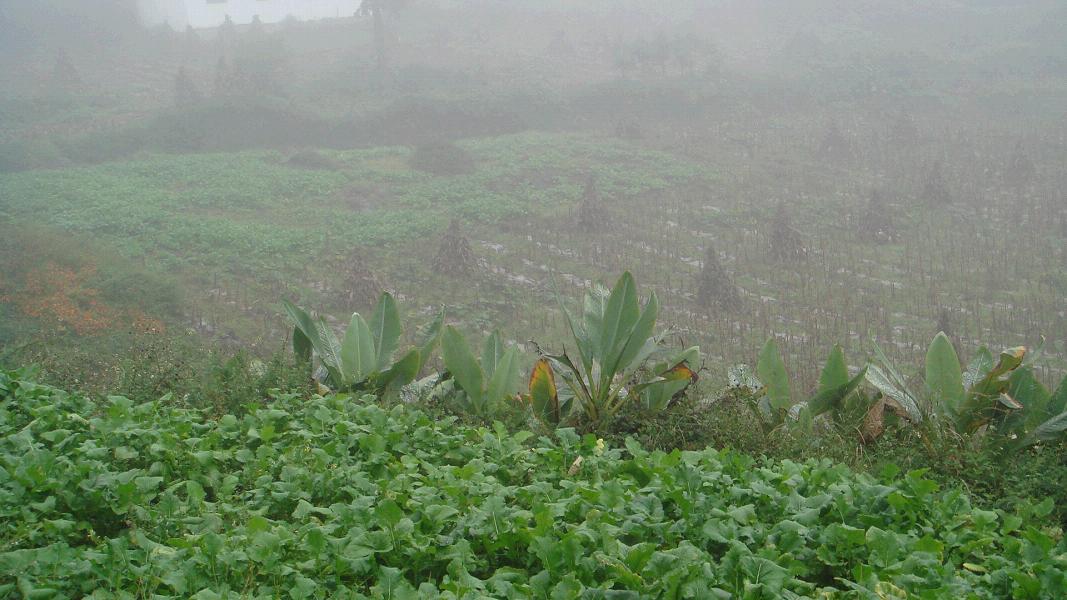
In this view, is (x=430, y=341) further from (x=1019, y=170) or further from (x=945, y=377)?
(x=1019, y=170)

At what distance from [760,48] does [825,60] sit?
3.28 meters

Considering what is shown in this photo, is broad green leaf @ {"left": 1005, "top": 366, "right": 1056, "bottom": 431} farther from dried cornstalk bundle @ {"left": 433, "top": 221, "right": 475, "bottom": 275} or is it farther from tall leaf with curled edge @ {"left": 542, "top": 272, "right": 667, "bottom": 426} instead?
dried cornstalk bundle @ {"left": 433, "top": 221, "right": 475, "bottom": 275}

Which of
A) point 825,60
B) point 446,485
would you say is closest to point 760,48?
point 825,60

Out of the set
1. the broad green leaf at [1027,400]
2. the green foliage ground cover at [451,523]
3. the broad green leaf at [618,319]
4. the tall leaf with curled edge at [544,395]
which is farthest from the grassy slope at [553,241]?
the green foliage ground cover at [451,523]

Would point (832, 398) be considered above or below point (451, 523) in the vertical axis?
below

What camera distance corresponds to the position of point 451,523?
1986mm

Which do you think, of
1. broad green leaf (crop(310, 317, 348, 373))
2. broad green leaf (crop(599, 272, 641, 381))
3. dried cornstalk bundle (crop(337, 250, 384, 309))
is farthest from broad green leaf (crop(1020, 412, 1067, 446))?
dried cornstalk bundle (crop(337, 250, 384, 309))

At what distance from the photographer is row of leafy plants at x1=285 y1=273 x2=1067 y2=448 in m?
3.38

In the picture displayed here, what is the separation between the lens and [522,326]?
8531 millimetres

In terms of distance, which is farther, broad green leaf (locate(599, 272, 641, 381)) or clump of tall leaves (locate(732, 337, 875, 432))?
broad green leaf (locate(599, 272, 641, 381))

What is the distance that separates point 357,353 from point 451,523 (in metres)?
2.05

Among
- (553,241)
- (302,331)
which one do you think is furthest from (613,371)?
(553,241)

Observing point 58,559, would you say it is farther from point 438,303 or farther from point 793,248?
point 793,248

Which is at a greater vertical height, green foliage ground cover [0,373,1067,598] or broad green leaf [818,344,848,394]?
green foliage ground cover [0,373,1067,598]
